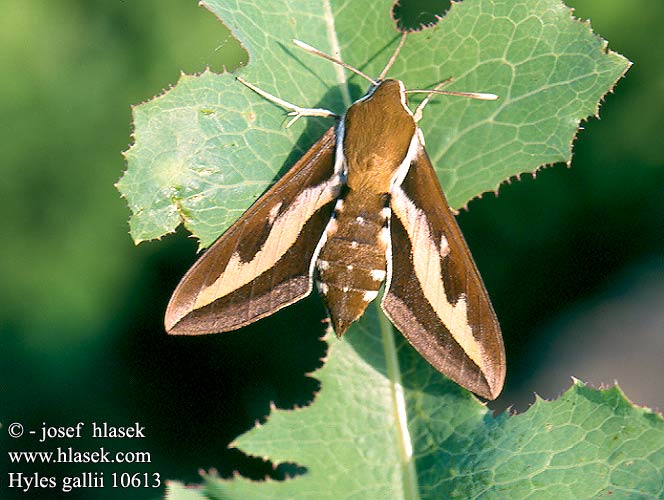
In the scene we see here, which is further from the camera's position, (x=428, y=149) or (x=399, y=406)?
(x=428, y=149)

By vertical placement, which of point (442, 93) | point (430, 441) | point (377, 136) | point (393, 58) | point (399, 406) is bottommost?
point (430, 441)

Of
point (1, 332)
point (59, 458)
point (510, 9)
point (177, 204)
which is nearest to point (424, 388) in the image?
point (177, 204)

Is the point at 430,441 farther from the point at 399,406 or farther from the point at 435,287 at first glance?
the point at 435,287

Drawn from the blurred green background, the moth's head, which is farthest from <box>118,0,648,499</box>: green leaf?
the blurred green background

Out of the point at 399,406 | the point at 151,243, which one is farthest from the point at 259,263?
the point at 151,243

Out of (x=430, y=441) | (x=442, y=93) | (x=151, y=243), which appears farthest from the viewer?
(x=151, y=243)

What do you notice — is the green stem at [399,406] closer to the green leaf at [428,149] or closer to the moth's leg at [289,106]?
the green leaf at [428,149]

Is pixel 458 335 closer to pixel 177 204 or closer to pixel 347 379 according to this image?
pixel 347 379

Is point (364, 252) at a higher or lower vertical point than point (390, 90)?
lower
